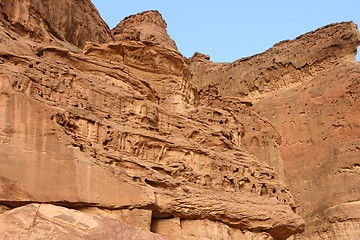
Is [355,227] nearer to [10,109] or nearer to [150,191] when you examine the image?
[150,191]

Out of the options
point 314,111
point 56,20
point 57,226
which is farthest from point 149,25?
point 57,226

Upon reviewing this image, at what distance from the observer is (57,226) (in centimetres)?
805

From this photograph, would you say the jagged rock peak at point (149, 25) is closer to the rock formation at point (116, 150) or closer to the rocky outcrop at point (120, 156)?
the rock formation at point (116, 150)

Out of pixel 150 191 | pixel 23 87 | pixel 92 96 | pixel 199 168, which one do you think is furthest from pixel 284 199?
pixel 23 87

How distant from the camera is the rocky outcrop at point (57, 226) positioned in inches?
303

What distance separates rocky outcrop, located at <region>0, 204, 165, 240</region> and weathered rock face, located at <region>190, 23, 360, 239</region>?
76.3ft

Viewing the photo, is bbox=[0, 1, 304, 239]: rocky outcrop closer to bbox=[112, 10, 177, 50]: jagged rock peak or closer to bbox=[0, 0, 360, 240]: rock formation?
bbox=[0, 0, 360, 240]: rock formation

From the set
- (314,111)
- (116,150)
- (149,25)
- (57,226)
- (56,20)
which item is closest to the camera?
(57,226)

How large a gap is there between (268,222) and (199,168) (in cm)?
242

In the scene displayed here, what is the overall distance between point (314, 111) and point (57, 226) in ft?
98.8

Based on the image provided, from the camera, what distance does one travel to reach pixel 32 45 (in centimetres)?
1558

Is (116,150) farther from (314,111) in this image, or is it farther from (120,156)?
(314,111)

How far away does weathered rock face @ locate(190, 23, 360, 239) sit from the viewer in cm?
3133

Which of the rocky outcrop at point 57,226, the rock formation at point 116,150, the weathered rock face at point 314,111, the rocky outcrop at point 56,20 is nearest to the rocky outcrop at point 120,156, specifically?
the rock formation at point 116,150
